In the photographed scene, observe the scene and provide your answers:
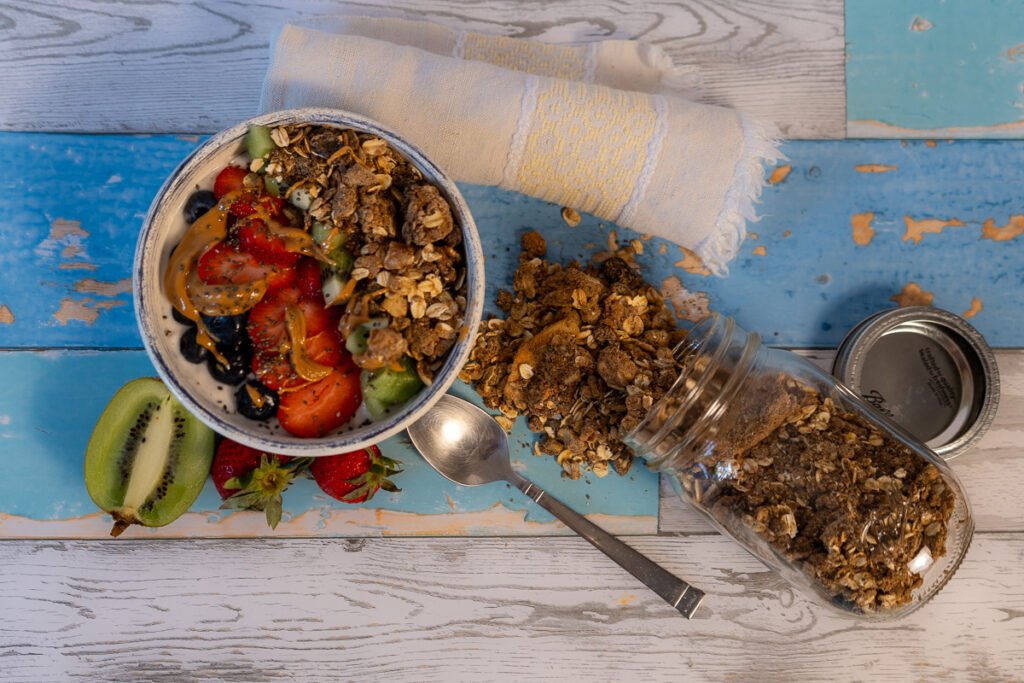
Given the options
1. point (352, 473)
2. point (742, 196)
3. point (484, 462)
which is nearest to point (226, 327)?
point (352, 473)

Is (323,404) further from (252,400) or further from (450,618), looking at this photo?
(450,618)

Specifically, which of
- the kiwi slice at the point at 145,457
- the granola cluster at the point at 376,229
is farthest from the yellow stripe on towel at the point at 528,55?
the kiwi slice at the point at 145,457

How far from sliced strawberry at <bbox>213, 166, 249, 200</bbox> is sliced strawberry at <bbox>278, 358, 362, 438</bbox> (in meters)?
0.22

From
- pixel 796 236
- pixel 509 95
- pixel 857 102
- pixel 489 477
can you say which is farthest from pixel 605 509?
pixel 857 102

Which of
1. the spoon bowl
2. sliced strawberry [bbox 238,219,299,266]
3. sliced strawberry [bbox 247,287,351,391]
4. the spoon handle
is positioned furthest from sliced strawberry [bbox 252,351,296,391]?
the spoon handle

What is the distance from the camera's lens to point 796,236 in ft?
3.25

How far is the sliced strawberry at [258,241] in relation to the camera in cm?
74

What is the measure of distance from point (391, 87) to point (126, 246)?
1.41ft

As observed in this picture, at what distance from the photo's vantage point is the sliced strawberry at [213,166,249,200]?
78 cm

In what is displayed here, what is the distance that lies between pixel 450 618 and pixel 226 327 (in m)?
0.53

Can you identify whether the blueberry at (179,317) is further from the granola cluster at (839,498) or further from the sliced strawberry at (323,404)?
the granola cluster at (839,498)

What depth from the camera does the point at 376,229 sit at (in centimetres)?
77

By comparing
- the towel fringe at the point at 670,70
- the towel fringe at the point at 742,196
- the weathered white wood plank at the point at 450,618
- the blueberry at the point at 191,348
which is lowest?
the weathered white wood plank at the point at 450,618

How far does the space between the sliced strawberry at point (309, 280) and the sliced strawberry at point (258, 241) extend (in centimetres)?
3
